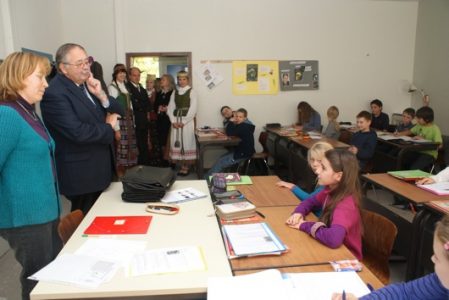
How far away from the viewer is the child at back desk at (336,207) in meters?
1.65

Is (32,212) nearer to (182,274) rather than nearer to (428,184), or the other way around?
(182,274)

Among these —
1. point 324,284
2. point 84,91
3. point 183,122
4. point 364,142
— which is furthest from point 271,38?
point 324,284

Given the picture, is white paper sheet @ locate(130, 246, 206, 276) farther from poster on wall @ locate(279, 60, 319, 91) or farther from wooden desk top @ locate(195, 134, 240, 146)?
poster on wall @ locate(279, 60, 319, 91)

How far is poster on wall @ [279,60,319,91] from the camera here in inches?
245

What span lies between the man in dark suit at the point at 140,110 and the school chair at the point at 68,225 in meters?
3.69

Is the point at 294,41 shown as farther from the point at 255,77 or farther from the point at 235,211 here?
the point at 235,211

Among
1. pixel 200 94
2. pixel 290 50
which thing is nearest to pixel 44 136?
pixel 200 94

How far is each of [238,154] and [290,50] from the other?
244 centimetres

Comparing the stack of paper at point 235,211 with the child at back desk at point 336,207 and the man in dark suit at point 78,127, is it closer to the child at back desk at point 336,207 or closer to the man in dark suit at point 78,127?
the child at back desk at point 336,207

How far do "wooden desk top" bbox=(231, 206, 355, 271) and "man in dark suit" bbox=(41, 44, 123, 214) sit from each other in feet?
3.72

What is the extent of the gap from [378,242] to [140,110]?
14.1 feet

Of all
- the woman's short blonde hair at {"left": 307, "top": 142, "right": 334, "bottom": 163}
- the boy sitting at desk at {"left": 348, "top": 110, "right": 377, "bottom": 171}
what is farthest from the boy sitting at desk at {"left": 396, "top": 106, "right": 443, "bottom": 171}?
Answer: the woman's short blonde hair at {"left": 307, "top": 142, "right": 334, "bottom": 163}

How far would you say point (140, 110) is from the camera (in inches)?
216

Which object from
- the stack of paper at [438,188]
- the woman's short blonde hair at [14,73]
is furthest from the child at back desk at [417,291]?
the woman's short blonde hair at [14,73]
